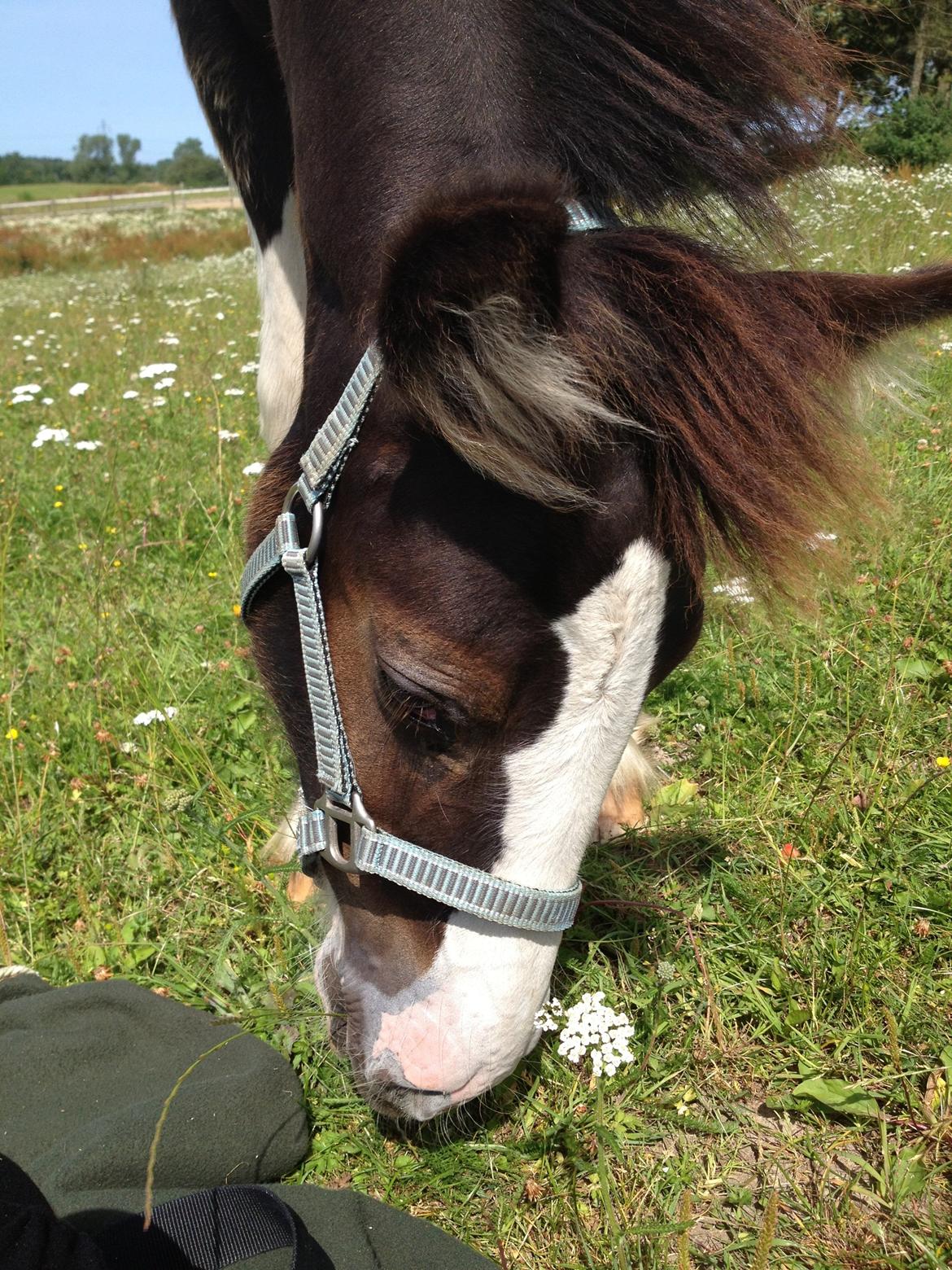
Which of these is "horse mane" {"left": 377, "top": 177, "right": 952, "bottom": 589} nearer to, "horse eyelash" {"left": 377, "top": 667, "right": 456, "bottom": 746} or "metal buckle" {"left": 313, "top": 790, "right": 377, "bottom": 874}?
"horse eyelash" {"left": 377, "top": 667, "right": 456, "bottom": 746}

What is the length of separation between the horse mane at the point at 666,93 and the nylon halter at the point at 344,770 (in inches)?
4.8

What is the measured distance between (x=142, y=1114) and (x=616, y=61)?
72.6 inches

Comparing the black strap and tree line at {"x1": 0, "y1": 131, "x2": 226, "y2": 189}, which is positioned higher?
tree line at {"x1": 0, "y1": 131, "x2": 226, "y2": 189}

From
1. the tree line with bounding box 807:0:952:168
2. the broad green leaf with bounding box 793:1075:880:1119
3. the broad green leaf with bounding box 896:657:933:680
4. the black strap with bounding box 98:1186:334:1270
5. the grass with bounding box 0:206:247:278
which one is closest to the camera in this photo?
the black strap with bounding box 98:1186:334:1270

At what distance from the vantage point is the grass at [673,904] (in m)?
1.50

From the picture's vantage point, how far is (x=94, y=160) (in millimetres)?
79750

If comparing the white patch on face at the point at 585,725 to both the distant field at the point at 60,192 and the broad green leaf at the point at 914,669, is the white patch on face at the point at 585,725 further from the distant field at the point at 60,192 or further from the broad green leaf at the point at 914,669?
the distant field at the point at 60,192

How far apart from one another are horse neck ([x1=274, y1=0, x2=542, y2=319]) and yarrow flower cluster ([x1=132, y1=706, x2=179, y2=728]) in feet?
4.46

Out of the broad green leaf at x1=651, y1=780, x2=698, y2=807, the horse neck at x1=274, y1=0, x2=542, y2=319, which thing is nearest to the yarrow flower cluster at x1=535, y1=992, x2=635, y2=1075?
the broad green leaf at x1=651, y1=780, x2=698, y2=807

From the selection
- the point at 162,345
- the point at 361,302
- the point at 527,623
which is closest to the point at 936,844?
the point at 527,623

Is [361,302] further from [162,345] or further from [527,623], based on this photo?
[162,345]

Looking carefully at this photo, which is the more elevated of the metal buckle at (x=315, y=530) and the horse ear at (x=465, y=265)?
the horse ear at (x=465, y=265)

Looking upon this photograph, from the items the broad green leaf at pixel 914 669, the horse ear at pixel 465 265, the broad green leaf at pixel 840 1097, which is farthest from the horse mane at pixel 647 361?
the broad green leaf at pixel 914 669

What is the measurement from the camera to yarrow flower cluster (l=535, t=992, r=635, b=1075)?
1.53 m
